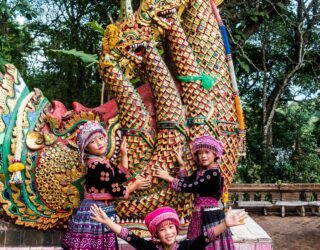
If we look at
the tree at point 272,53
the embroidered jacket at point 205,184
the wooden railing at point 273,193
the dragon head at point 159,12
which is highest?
the tree at point 272,53

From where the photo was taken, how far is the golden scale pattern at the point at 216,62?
13.8 feet

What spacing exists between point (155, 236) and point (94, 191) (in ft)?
2.94

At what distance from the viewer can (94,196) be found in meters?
3.18

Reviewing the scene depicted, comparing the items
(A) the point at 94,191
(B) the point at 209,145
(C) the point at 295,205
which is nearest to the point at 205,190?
(B) the point at 209,145

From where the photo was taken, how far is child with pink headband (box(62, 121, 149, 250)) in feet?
10.2

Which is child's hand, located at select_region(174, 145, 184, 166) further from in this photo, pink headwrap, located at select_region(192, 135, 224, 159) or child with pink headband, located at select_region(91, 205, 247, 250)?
child with pink headband, located at select_region(91, 205, 247, 250)

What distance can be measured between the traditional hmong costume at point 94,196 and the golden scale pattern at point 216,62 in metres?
1.45

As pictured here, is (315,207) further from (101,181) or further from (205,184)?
(101,181)

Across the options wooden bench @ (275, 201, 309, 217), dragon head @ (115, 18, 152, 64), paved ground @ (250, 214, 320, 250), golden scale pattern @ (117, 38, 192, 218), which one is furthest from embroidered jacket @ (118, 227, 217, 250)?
wooden bench @ (275, 201, 309, 217)

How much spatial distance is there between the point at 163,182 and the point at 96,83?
8.56 meters

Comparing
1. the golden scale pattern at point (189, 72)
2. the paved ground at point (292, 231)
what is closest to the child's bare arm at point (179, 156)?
the golden scale pattern at point (189, 72)

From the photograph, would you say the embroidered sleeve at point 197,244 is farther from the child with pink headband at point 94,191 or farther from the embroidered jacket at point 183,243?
the child with pink headband at point 94,191

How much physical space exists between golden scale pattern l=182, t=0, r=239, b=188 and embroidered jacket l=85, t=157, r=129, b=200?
142 cm

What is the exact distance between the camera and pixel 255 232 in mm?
4199
